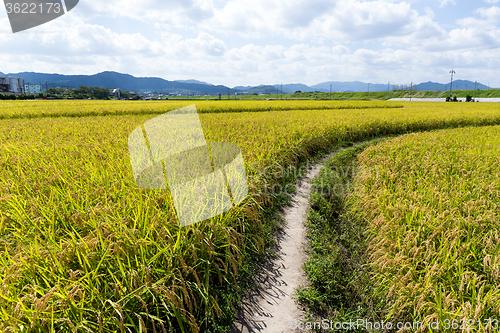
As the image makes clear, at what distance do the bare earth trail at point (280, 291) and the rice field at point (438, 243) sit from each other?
37.8 inches

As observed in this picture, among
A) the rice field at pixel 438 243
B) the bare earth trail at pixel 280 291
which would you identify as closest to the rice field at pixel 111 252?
the bare earth trail at pixel 280 291

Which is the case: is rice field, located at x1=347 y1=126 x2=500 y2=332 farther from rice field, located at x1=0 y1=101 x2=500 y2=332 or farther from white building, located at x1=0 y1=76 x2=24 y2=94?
white building, located at x1=0 y1=76 x2=24 y2=94

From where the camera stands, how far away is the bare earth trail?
2.58m

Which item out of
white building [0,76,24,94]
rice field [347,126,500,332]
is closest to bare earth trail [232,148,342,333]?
rice field [347,126,500,332]

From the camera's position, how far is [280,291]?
9.89 feet

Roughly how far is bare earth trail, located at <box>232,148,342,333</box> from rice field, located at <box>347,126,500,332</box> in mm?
961

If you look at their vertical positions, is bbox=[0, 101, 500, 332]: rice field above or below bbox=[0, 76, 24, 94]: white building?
below

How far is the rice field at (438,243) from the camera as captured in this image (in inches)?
83.7

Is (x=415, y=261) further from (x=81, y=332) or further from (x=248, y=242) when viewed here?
(x=81, y=332)

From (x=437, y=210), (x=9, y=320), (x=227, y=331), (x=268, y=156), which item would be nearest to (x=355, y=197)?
(x=437, y=210)

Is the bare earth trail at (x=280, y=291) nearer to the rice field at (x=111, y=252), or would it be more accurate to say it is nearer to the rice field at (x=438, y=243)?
the rice field at (x=111, y=252)

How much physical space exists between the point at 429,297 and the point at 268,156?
4189mm

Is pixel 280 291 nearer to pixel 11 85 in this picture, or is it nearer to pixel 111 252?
pixel 111 252

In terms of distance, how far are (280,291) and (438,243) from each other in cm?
190
